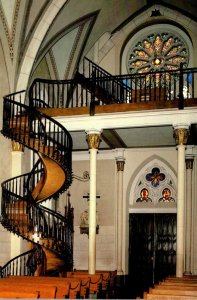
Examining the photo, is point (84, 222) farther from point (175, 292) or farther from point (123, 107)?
point (175, 292)

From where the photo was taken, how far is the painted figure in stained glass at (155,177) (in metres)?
19.9

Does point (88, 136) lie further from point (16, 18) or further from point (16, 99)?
point (16, 18)

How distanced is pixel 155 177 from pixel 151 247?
257 cm

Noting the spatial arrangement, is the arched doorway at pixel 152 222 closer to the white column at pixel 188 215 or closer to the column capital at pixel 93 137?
the white column at pixel 188 215

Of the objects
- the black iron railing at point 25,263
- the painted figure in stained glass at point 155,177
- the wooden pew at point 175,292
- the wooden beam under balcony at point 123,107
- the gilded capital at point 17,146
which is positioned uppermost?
the wooden beam under balcony at point 123,107

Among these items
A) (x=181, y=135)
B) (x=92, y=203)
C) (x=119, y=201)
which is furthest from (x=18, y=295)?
(x=119, y=201)

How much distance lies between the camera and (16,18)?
647 inches

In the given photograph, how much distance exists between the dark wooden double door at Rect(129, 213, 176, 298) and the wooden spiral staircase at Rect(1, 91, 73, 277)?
417 cm

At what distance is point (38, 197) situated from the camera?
1609 centimetres

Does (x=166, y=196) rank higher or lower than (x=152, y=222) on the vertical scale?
higher

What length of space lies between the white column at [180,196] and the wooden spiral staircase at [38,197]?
121 inches

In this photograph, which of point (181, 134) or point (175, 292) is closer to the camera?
point (175, 292)

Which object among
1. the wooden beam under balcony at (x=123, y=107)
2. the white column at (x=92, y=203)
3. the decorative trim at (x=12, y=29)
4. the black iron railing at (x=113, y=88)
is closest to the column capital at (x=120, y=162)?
the black iron railing at (x=113, y=88)

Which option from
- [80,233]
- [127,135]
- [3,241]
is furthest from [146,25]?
[3,241]
